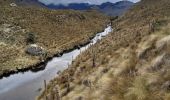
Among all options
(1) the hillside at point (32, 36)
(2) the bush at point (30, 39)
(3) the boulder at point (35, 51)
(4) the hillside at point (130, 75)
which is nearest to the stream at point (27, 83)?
(1) the hillside at point (32, 36)

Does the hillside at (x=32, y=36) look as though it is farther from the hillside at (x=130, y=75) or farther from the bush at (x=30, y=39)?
the hillside at (x=130, y=75)

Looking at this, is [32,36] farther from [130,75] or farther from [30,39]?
[130,75]

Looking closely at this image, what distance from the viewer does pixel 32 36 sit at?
317ft

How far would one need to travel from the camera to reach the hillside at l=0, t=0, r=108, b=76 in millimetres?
74375

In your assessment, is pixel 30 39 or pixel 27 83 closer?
pixel 27 83

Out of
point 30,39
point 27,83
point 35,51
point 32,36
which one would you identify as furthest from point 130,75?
point 32,36

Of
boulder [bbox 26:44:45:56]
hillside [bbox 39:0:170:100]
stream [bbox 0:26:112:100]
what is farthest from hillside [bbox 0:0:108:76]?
hillside [bbox 39:0:170:100]

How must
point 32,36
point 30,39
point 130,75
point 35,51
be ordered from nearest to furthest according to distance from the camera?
point 130,75 → point 35,51 → point 30,39 → point 32,36

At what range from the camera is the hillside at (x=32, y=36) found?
74.4 m

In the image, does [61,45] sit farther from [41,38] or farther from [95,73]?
[95,73]

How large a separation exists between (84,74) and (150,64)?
1032cm

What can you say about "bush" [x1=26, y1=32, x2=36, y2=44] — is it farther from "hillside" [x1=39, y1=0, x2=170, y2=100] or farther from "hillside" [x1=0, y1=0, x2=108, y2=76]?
"hillside" [x1=39, y1=0, x2=170, y2=100]

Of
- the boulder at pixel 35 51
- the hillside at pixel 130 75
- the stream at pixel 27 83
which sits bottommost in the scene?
the stream at pixel 27 83

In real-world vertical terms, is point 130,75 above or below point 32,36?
above
